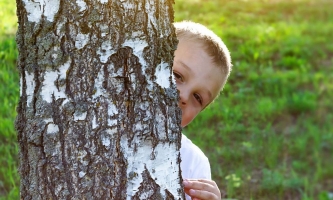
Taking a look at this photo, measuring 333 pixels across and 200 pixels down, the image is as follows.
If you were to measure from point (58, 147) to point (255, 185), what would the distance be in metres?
2.87

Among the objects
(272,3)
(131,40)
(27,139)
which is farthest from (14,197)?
(272,3)

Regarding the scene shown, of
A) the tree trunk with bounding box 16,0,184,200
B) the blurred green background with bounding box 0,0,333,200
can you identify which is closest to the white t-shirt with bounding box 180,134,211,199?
the tree trunk with bounding box 16,0,184,200

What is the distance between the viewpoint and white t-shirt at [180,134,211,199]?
2.40m

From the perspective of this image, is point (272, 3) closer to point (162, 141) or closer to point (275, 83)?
point (275, 83)

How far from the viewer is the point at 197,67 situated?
93.4 inches

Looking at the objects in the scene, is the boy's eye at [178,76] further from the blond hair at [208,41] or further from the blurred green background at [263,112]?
the blurred green background at [263,112]

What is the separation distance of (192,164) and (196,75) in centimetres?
40

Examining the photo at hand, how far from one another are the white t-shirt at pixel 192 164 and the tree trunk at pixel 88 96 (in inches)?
33.0

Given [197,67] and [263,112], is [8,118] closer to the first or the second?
[197,67]

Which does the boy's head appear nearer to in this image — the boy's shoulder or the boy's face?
the boy's face

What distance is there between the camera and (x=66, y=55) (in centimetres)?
150

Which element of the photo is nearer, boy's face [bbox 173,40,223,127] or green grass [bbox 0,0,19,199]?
boy's face [bbox 173,40,223,127]

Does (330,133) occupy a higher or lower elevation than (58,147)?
lower

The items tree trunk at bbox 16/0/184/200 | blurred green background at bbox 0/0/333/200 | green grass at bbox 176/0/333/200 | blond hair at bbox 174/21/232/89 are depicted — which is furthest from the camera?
green grass at bbox 176/0/333/200
